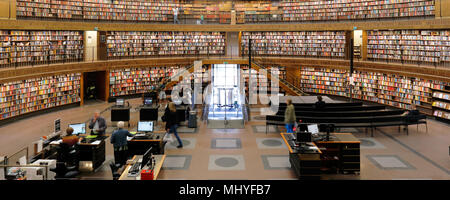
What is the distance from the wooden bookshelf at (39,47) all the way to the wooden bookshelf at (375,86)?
11749mm

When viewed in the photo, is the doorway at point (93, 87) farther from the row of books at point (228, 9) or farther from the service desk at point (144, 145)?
the service desk at point (144, 145)

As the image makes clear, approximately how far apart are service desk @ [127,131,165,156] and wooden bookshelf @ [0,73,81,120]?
21.5 ft

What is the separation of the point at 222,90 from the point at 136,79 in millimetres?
4739

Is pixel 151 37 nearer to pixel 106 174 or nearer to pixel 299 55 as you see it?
pixel 299 55

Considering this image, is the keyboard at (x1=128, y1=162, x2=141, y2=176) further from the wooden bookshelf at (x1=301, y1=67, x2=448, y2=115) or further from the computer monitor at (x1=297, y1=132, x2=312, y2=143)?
the wooden bookshelf at (x1=301, y1=67, x2=448, y2=115)

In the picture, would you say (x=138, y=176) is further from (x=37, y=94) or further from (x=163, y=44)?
(x=163, y=44)

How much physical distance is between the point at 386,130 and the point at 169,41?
40.6 feet

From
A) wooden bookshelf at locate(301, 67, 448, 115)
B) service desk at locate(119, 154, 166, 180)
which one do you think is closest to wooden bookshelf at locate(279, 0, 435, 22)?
wooden bookshelf at locate(301, 67, 448, 115)

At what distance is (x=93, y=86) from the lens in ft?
56.6

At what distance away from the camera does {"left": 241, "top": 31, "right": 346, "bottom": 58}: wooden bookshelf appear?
17.7m

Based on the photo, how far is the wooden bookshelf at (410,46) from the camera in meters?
13.0

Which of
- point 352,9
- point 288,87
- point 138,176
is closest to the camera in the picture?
point 138,176

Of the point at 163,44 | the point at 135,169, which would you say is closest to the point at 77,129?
the point at 135,169

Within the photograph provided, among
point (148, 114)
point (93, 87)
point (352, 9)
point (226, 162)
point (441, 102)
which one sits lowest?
point (226, 162)
